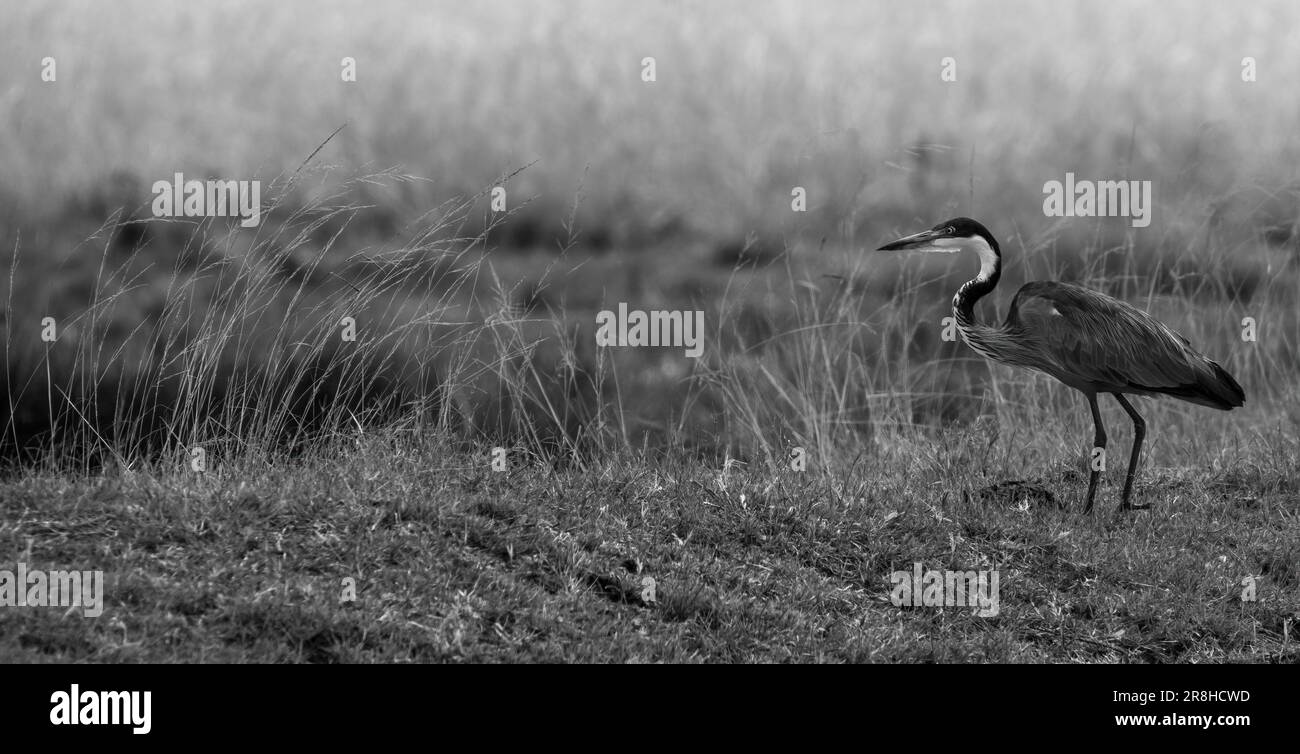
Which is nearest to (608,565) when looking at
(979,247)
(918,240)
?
(918,240)

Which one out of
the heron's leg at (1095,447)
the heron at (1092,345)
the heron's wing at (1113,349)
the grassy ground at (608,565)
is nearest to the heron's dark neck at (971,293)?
the heron at (1092,345)

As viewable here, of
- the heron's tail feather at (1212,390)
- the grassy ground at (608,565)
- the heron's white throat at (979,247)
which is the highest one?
the heron's white throat at (979,247)

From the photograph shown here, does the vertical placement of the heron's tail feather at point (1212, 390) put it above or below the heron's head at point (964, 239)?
below

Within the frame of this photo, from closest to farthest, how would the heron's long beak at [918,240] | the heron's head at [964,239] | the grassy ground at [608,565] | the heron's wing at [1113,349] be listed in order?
the grassy ground at [608,565]
the heron's wing at [1113,349]
the heron's long beak at [918,240]
the heron's head at [964,239]

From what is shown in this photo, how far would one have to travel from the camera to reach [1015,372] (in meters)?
9.88

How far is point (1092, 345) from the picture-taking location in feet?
24.1

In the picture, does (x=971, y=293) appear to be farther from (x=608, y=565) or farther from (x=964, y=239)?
(x=608, y=565)

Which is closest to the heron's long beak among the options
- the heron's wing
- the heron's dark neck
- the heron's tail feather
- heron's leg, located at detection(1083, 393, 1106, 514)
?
the heron's dark neck

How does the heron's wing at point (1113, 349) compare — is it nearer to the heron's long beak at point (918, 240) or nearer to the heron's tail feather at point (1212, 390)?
the heron's tail feather at point (1212, 390)

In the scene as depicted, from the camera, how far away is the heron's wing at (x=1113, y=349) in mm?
7336

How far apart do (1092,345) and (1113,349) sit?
105 millimetres

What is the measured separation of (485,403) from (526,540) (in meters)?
4.72

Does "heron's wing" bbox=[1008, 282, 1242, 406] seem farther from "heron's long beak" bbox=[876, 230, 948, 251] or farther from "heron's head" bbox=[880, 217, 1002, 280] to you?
"heron's long beak" bbox=[876, 230, 948, 251]

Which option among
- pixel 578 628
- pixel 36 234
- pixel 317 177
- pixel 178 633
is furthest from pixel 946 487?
pixel 36 234
